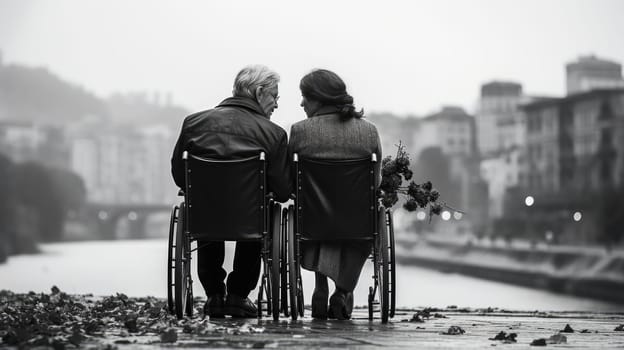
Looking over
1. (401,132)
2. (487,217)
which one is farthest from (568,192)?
(401,132)

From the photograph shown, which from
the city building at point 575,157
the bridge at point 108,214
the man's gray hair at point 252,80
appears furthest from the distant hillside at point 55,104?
the man's gray hair at point 252,80

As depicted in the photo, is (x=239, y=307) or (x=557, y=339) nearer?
(x=557, y=339)

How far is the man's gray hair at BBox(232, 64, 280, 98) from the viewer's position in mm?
5570

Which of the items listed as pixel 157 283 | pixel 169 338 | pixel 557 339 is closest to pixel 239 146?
pixel 169 338

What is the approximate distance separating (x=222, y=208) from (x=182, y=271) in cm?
34

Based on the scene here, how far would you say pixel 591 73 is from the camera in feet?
288

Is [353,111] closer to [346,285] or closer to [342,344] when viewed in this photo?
[346,285]

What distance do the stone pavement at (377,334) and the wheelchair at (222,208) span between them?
0.31 meters

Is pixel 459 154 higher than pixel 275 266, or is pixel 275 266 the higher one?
pixel 459 154

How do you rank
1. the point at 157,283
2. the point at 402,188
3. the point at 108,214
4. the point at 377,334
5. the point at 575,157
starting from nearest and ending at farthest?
the point at 377,334, the point at 402,188, the point at 157,283, the point at 575,157, the point at 108,214

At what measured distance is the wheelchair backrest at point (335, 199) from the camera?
5.28 metres

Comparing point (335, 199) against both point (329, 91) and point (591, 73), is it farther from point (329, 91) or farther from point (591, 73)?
point (591, 73)

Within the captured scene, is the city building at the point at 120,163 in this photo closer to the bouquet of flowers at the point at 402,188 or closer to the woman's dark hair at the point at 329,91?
the bouquet of flowers at the point at 402,188

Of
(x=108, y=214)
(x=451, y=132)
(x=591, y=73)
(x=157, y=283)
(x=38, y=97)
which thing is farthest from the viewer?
(x=38, y=97)
